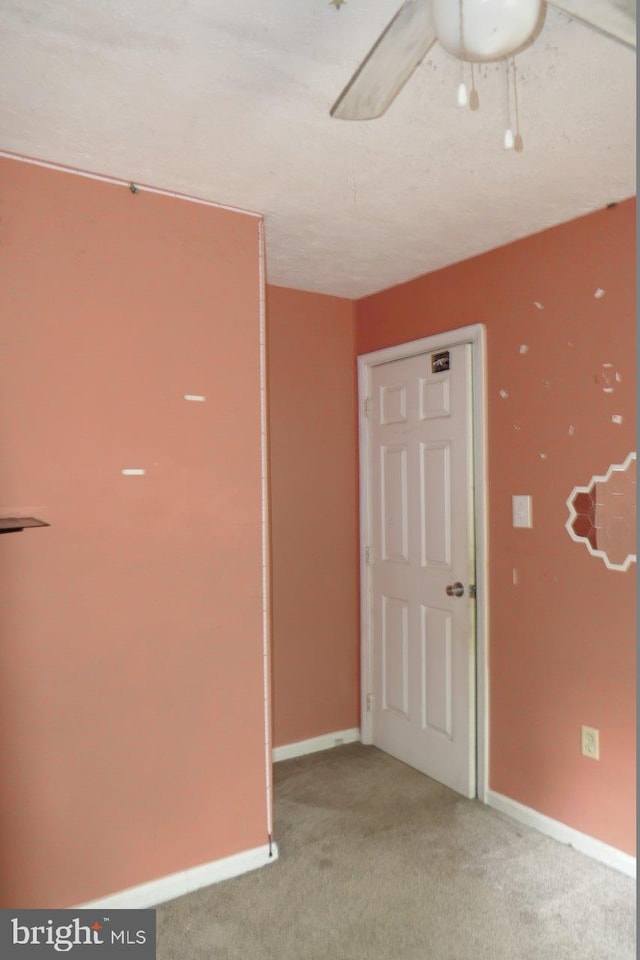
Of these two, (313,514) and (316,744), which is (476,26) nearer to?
(313,514)

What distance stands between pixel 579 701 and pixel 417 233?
74.6 inches

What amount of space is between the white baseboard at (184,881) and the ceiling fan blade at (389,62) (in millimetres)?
2281

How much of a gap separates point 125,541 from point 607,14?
183 centimetres

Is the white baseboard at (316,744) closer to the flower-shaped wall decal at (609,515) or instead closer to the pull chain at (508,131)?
the flower-shaped wall decal at (609,515)

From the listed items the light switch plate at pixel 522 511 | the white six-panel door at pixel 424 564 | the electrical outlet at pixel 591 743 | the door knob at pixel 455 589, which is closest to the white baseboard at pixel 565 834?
the white six-panel door at pixel 424 564

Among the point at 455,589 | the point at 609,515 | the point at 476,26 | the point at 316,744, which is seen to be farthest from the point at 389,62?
the point at 316,744

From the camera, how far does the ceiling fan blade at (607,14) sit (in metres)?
0.94

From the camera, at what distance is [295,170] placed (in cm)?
210

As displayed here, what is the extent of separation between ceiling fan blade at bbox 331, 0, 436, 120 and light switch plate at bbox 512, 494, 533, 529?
1.81m

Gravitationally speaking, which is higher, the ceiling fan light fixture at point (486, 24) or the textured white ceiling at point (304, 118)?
the textured white ceiling at point (304, 118)

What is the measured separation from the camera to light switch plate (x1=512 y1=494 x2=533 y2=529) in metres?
2.68

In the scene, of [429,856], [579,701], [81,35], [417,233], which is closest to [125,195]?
[81,35]

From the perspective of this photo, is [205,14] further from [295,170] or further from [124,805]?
[124,805]

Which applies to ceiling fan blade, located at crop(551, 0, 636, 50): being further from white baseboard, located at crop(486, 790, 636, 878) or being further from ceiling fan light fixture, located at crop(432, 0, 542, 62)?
white baseboard, located at crop(486, 790, 636, 878)
